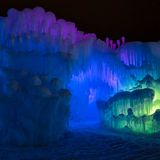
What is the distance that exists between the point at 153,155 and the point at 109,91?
415 centimetres

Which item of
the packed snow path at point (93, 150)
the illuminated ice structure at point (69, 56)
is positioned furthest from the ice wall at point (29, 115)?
the illuminated ice structure at point (69, 56)

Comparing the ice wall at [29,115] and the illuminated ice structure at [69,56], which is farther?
the illuminated ice structure at [69,56]

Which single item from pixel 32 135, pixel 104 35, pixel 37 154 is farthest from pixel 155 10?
pixel 37 154

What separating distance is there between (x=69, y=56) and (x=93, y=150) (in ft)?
9.90

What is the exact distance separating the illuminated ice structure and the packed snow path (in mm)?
1557

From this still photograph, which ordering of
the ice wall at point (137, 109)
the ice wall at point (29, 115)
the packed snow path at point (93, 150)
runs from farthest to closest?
the ice wall at point (137, 109), the ice wall at point (29, 115), the packed snow path at point (93, 150)

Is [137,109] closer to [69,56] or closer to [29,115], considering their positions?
[69,56]

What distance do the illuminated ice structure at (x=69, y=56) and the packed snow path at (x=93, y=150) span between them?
1557mm

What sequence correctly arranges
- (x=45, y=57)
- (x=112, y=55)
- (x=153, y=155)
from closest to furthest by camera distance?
(x=153, y=155) → (x=45, y=57) → (x=112, y=55)

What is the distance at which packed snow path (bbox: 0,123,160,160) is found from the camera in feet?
20.2

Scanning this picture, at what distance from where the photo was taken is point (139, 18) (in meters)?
12.1

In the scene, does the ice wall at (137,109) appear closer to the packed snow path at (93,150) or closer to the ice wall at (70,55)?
the ice wall at (70,55)

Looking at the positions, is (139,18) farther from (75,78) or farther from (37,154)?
(37,154)

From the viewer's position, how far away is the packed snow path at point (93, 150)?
617 cm
